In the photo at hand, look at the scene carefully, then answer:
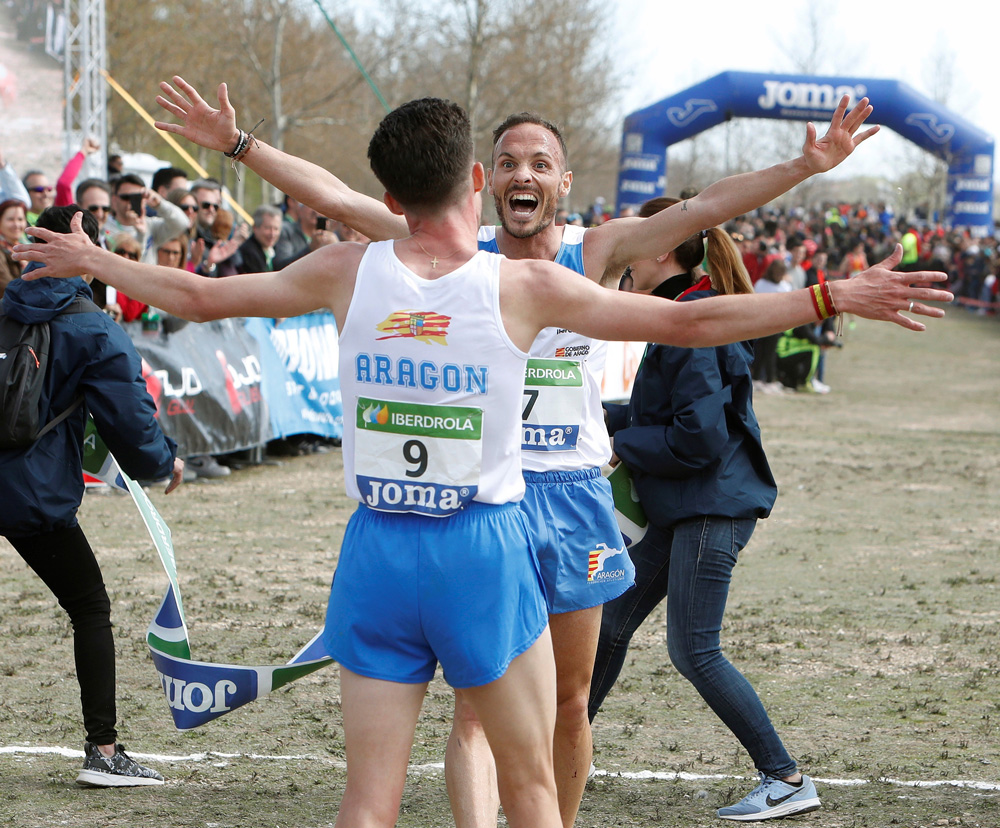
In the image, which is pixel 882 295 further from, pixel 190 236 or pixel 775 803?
pixel 190 236

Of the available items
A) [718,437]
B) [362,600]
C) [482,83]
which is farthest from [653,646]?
[482,83]

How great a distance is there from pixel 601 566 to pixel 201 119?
68.1 inches

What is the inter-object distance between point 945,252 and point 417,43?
60.4 ft

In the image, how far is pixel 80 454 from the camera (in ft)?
13.8

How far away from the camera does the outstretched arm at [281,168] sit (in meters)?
3.42

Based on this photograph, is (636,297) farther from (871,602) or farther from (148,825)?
(871,602)

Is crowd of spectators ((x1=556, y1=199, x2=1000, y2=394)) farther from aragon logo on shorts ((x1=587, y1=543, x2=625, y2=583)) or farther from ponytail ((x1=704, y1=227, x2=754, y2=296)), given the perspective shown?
aragon logo on shorts ((x1=587, y1=543, x2=625, y2=583))

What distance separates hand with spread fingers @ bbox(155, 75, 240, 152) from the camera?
3402mm

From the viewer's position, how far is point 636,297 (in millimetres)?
2484

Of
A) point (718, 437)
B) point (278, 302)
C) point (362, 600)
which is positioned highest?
point (278, 302)

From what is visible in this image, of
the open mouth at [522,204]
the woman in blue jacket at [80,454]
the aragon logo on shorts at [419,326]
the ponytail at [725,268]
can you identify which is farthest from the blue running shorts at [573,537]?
the woman in blue jacket at [80,454]

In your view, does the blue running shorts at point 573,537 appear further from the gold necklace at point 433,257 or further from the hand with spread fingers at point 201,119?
the hand with spread fingers at point 201,119

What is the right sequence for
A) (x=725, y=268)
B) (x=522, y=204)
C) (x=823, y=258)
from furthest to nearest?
(x=823, y=258)
(x=725, y=268)
(x=522, y=204)

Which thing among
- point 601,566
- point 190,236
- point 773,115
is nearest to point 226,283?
point 601,566
